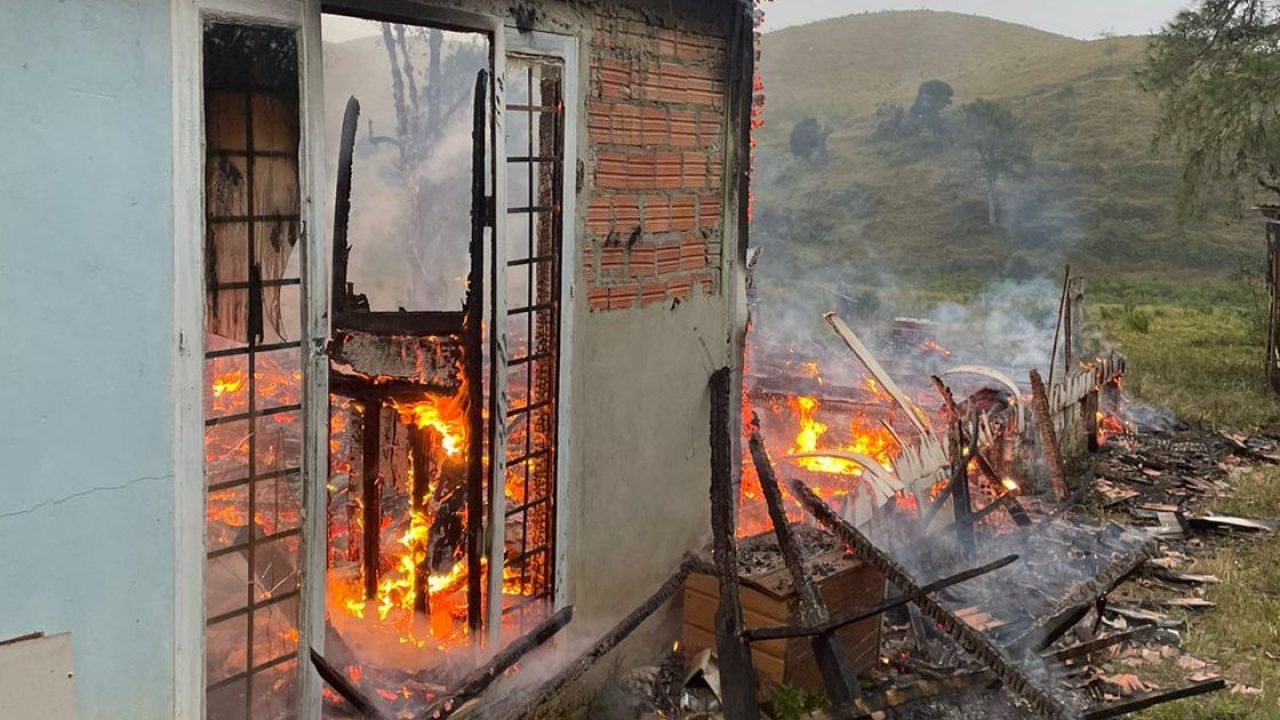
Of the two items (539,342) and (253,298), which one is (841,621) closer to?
(539,342)

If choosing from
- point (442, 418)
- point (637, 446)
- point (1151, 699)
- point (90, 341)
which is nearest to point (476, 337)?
point (442, 418)

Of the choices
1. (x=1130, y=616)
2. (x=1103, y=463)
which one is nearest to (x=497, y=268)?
(x=1130, y=616)

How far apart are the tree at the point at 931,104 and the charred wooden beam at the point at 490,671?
4990 cm

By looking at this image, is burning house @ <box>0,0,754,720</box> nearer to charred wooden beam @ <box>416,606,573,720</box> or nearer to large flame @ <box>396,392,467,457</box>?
large flame @ <box>396,392,467,457</box>

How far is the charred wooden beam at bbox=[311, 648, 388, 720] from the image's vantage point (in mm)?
4309

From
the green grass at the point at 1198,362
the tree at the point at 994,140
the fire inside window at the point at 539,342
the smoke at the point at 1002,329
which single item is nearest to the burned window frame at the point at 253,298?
the fire inside window at the point at 539,342

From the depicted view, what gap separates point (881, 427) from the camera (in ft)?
33.8

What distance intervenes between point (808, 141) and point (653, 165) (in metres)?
48.1

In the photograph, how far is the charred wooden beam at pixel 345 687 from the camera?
4.31 m

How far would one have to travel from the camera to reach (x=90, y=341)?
335 cm

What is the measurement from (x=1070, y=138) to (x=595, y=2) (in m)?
47.5

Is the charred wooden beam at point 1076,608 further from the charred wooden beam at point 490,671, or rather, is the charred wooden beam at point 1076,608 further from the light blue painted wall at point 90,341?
the light blue painted wall at point 90,341

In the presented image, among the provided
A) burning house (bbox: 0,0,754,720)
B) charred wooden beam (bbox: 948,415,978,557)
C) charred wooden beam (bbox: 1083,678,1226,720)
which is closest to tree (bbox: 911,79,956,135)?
charred wooden beam (bbox: 948,415,978,557)

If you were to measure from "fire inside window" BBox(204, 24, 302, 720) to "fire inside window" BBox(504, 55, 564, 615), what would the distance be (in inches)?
58.1
